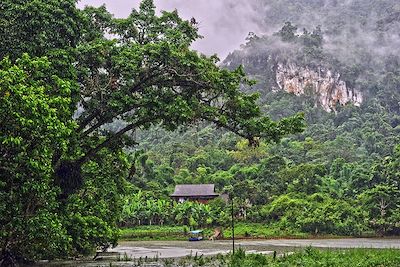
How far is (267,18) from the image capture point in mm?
193000

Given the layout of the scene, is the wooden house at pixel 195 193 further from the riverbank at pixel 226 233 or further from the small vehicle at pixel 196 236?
the small vehicle at pixel 196 236

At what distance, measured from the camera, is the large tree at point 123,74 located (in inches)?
585

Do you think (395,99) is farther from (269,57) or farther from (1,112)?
(1,112)

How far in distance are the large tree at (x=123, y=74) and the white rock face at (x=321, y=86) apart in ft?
312

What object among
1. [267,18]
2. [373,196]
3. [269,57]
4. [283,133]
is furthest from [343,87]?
[283,133]

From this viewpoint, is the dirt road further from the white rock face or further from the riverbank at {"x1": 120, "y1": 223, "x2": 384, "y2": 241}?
the white rock face

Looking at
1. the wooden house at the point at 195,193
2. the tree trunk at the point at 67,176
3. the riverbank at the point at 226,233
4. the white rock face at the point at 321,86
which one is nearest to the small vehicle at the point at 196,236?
the riverbank at the point at 226,233

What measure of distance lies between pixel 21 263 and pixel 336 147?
60608mm

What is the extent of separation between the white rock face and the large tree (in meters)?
95.2

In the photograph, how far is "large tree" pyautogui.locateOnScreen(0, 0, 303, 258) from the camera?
14.9 metres

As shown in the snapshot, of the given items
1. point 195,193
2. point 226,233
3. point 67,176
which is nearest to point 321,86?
point 195,193

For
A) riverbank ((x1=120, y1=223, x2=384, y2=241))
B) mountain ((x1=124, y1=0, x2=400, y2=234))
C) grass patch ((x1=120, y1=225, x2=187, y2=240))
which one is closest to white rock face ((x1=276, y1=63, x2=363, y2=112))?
mountain ((x1=124, y1=0, x2=400, y2=234))

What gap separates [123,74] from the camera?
15.9m

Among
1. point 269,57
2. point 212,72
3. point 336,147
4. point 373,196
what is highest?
point 269,57
